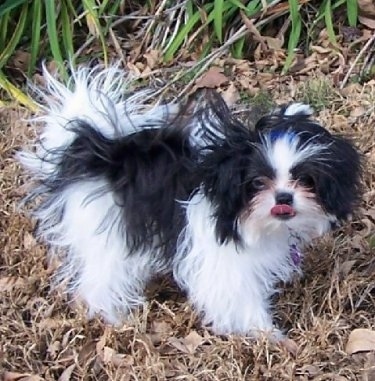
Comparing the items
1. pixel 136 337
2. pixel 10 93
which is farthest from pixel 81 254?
pixel 10 93

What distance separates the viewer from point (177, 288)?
289 cm

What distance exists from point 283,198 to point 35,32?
2.00 m

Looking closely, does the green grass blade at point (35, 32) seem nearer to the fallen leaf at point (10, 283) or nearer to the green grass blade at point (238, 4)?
the green grass blade at point (238, 4)

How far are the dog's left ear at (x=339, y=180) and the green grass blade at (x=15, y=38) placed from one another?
6.42 ft

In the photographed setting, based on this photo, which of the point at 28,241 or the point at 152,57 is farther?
the point at 152,57

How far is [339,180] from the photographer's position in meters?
2.37

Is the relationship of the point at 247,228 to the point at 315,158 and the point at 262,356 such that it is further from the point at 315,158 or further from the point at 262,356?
the point at 262,356

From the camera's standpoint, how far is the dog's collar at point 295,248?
2553 millimetres

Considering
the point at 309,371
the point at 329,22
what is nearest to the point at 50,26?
the point at 329,22

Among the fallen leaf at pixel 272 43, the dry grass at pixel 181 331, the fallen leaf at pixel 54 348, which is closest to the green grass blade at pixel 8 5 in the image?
the fallen leaf at pixel 272 43

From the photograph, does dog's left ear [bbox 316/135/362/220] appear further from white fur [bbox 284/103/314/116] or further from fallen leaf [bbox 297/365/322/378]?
fallen leaf [bbox 297/365/322/378]

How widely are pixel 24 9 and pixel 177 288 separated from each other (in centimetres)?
170

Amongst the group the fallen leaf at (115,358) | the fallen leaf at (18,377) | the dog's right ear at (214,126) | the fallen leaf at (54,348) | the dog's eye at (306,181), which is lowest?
the fallen leaf at (18,377)

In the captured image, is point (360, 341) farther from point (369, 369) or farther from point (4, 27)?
point (4, 27)
